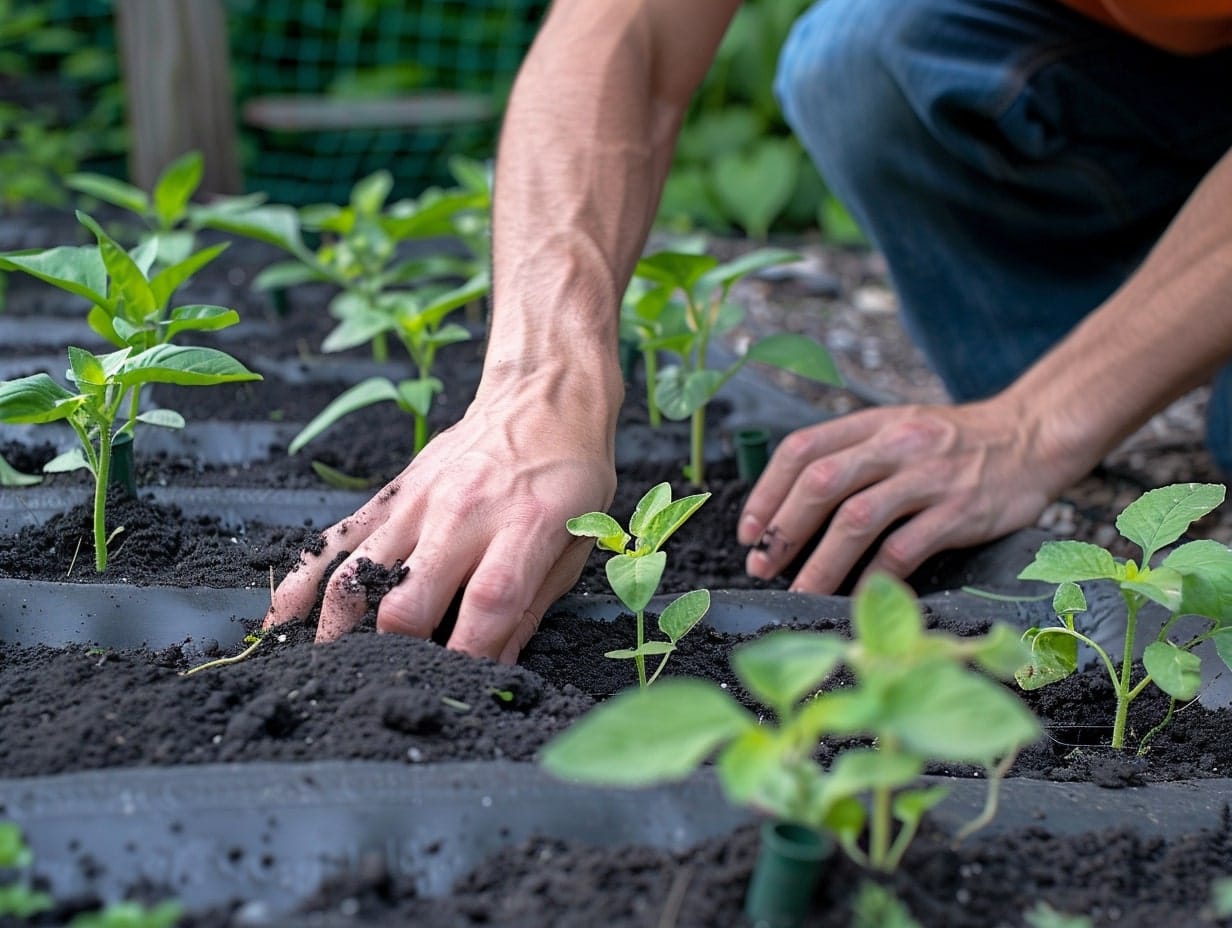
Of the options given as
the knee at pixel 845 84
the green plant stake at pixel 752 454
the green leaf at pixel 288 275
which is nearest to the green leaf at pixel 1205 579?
the green plant stake at pixel 752 454

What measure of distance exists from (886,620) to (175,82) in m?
3.39

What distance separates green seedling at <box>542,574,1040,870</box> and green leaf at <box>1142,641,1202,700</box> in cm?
42

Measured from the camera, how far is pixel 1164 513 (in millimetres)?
1156

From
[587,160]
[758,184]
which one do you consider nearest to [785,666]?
[587,160]

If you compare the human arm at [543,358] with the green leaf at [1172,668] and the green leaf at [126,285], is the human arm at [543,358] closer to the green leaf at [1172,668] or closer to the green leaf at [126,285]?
the green leaf at [126,285]

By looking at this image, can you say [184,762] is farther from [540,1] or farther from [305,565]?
[540,1]

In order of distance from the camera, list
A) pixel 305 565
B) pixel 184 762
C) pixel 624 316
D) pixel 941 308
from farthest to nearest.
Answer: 1. pixel 941 308
2. pixel 624 316
3. pixel 305 565
4. pixel 184 762

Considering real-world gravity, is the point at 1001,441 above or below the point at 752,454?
above

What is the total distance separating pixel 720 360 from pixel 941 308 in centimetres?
46

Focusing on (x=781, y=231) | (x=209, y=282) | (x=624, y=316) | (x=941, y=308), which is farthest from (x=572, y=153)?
(x=781, y=231)

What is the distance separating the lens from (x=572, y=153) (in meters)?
1.74

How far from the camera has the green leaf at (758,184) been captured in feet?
13.9

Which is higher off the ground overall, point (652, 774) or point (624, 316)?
point (652, 774)

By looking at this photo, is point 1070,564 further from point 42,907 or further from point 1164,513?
point 42,907
